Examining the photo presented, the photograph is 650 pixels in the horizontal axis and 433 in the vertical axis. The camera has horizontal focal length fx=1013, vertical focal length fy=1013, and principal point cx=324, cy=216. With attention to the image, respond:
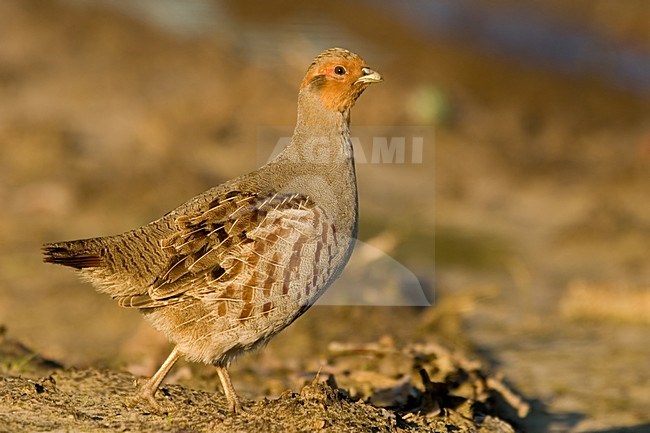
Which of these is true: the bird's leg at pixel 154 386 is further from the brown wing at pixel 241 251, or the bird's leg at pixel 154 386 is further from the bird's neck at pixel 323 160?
the bird's neck at pixel 323 160

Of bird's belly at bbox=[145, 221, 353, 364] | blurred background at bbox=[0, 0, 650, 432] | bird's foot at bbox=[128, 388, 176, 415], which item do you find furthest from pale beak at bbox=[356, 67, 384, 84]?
bird's foot at bbox=[128, 388, 176, 415]

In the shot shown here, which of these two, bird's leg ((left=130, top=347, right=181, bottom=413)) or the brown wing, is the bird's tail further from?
bird's leg ((left=130, top=347, right=181, bottom=413))

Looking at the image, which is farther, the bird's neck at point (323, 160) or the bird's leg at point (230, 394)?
the bird's neck at point (323, 160)

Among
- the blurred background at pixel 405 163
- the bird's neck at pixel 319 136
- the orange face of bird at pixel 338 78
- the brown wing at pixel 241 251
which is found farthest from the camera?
the blurred background at pixel 405 163

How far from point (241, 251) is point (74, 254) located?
861mm

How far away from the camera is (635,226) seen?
11211 mm

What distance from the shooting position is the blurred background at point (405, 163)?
8.27m

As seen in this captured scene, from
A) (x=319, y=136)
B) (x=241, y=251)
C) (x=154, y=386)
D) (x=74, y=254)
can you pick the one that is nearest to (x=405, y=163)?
(x=319, y=136)

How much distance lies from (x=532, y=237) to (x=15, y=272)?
5.65 metres

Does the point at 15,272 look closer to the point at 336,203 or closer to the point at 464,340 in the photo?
the point at 464,340

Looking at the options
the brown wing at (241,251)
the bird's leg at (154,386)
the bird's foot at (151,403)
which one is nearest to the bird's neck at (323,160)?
the brown wing at (241,251)

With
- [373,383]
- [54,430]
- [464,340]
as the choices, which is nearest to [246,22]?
[464,340]

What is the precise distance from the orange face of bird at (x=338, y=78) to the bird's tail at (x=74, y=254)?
5.67 feet

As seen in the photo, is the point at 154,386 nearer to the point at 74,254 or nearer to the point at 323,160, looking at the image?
the point at 74,254
